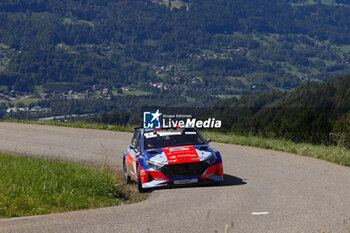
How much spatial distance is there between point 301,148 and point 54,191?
34.9 feet

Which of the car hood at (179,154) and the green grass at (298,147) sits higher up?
the car hood at (179,154)

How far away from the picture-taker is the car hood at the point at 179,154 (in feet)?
40.6

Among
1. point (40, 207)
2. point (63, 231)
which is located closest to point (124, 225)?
point (63, 231)

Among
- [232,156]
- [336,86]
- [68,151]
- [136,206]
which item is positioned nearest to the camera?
[136,206]

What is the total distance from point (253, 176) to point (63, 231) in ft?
26.0

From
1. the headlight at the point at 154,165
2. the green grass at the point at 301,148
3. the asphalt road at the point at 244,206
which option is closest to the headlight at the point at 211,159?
the asphalt road at the point at 244,206

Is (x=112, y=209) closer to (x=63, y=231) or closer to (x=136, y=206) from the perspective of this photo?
(x=136, y=206)

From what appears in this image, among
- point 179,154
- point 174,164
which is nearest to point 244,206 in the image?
point 174,164

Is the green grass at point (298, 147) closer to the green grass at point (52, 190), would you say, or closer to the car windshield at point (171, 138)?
the car windshield at point (171, 138)

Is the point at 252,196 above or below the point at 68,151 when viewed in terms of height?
above

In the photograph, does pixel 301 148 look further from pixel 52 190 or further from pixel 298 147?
pixel 52 190

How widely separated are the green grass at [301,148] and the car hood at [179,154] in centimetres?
531

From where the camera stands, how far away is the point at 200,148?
42.9 feet

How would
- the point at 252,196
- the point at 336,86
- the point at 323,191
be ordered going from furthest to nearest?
the point at 336,86, the point at 323,191, the point at 252,196
